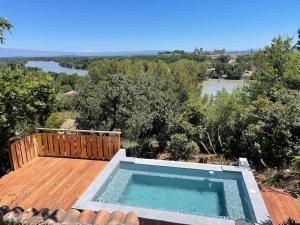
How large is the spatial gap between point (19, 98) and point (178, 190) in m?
4.82

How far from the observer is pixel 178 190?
6715 mm

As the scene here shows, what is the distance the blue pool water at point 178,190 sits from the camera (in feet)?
19.2

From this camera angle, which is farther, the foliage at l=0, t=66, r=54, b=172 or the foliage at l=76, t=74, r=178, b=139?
the foliage at l=76, t=74, r=178, b=139

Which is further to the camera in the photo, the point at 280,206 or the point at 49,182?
the point at 49,182

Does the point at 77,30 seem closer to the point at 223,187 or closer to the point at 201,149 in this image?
the point at 201,149

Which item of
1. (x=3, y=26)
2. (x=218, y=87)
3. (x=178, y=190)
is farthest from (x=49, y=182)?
(x=218, y=87)

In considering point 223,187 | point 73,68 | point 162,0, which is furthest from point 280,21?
point 73,68

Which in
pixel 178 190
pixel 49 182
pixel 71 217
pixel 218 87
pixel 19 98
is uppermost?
pixel 19 98

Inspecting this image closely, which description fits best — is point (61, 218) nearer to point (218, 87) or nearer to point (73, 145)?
point (73, 145)

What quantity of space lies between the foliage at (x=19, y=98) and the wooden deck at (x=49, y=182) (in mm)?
1248

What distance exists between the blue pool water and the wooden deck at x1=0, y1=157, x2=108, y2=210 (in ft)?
2.03

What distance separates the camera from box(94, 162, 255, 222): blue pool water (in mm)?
5840

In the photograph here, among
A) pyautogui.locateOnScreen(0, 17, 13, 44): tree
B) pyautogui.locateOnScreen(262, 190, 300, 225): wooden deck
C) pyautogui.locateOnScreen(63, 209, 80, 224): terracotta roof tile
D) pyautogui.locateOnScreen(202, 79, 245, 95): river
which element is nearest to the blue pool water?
pyautogui.locateOnScreen(262, 190, 300, 225): wooden deck

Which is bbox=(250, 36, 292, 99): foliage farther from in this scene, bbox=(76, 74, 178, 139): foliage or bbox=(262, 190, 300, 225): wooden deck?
bbox=(262, 190, 300, 225): wooden deck
